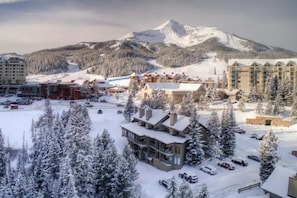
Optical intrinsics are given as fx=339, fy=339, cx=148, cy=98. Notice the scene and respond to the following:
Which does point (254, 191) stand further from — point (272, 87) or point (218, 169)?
point (272, 87)

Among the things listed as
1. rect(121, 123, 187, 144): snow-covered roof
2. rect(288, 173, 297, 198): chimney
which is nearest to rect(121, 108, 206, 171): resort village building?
rect(121, 123, 187, 144): snow-covered roof

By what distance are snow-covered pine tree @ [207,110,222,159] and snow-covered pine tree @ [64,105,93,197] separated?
16887 millimetres

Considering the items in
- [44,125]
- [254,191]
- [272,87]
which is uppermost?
[272,87]

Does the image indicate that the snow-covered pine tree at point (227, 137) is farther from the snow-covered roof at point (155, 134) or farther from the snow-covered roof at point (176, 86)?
the snow-covered roof at point (176, 86)

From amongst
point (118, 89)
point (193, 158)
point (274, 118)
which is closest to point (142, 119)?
point (193, 158)

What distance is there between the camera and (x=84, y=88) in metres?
102

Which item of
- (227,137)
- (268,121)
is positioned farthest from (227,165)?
(268,121)

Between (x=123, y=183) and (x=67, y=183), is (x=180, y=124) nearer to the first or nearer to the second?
(x=123, y=183)

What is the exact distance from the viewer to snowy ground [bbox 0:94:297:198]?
3799 cm

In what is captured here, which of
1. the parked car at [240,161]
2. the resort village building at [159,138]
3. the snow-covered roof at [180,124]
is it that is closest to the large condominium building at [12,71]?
the resort village building at [159,138]

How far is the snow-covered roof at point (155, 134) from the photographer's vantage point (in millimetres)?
44750

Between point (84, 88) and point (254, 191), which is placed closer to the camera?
point (254, 191)

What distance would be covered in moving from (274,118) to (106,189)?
42.4 meters

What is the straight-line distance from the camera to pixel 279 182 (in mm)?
33281
